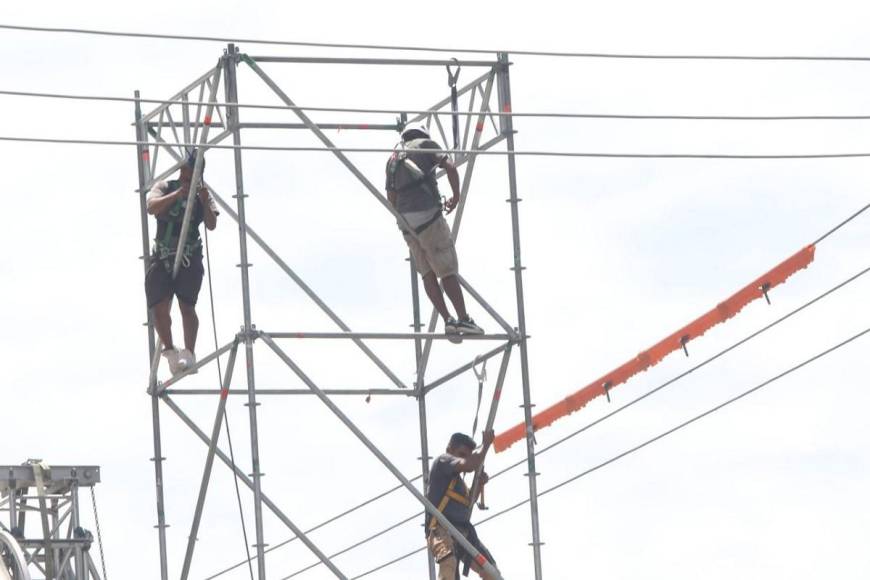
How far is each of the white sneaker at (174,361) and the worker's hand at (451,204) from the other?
2646 millimetres

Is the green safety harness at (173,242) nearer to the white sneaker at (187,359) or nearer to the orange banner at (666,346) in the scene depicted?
the white sneaker at (187,359)

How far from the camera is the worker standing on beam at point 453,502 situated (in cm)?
2395

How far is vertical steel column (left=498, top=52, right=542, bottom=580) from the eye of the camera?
78.0ft

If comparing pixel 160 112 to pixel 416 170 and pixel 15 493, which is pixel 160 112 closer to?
pixel 416 170

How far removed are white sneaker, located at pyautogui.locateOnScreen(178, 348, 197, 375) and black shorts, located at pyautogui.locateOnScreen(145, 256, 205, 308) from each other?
47cm

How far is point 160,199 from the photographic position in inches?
955

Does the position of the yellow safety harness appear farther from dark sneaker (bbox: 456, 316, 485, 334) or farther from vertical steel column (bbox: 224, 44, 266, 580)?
vertical steel column (bbox: 224, 44, 266, 580)

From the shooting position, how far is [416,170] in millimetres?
23984

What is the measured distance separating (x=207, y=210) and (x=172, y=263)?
2.12 feet

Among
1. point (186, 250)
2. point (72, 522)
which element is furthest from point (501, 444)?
point (72, 522)

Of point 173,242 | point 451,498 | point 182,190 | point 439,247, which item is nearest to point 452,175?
point 439,247

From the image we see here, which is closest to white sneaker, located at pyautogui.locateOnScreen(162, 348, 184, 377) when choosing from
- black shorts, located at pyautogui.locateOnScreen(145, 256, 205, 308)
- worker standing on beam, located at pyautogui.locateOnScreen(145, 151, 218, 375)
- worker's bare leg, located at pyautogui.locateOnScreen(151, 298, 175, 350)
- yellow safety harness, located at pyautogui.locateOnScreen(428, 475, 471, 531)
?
worker standing on beam, located at pyautogui.locateOnScreen(145, 151, 218, 375)

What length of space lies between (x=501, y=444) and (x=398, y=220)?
4200mm

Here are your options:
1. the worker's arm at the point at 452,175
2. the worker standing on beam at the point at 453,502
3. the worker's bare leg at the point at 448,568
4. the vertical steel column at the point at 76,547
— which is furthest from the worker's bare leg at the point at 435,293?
the vertical steel column at the point at 76,547
